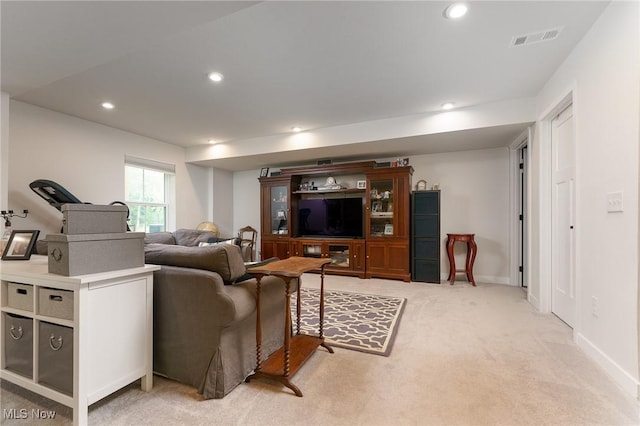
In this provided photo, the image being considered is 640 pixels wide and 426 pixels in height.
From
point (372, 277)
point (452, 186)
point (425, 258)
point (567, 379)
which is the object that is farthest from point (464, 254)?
point (567, 379)

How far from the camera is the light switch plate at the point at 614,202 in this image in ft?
5.78

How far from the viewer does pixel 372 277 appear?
4824 millimetres

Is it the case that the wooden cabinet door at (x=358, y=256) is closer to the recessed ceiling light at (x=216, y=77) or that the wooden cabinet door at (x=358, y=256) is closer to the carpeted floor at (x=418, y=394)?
the carpeted floor at (x=418, y=394)

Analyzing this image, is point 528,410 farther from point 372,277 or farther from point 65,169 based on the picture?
point 65,169

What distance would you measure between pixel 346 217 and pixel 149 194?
3.62 metres

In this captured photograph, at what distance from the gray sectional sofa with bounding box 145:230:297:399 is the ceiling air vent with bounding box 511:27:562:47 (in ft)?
8.87

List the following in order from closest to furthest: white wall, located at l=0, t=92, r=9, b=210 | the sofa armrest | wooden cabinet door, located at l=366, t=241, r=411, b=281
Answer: the sofa armrest
white wall, located at l=0, t=92, r=9, b=210
wooden cabinet door, located at l=366, t=241, r=411, b=281

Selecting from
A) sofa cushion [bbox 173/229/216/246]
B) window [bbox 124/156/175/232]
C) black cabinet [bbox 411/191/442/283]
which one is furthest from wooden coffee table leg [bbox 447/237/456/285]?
window [bbox 124/156/175/232]

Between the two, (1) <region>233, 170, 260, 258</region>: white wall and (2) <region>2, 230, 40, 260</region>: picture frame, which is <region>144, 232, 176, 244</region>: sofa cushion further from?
(1) <region>233, 170, 260, 258</region>: white wall

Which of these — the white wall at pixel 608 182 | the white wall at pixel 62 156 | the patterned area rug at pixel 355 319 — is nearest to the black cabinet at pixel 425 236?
the patterned area rug at pixel 355 319

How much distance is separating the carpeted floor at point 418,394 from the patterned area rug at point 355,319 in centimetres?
15

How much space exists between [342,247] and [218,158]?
2885 mm

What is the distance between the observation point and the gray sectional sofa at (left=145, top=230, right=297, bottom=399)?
1.59m

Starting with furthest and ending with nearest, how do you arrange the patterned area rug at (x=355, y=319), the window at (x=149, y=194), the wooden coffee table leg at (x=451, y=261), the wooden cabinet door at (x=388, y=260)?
the window at (x=149, y=194) → the wooden cabinet door at (x=388, y=260) → the wooden coffee table leg at (x=451, y=261) → the patterned area rug at (x=355, y=319)
